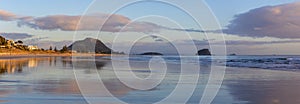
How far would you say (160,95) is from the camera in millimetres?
11227

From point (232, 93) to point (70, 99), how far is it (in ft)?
17.0

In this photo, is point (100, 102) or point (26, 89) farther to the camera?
point (26, 89)

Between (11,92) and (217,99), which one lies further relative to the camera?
(11,92)

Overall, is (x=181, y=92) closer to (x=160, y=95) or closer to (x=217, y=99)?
(x=160, y=95)

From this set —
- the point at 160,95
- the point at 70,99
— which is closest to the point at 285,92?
the point at 160,95

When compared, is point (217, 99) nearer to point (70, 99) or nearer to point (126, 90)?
point (126, 90)

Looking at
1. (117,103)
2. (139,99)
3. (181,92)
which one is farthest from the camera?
(181,92)

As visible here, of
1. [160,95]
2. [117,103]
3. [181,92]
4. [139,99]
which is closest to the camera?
[117,103]

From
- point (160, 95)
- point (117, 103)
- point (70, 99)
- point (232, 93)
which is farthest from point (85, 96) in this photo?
point (232, 93)

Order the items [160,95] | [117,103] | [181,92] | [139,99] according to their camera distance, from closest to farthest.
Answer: [117,103] → [139,99] → [160,95] → [181,92]

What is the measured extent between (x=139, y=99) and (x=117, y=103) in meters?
0.93

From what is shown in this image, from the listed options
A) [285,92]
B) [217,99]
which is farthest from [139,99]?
[285,92]

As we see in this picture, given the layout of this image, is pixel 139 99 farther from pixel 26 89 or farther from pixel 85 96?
pixel 26 89

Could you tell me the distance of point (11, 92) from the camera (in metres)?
11.4
